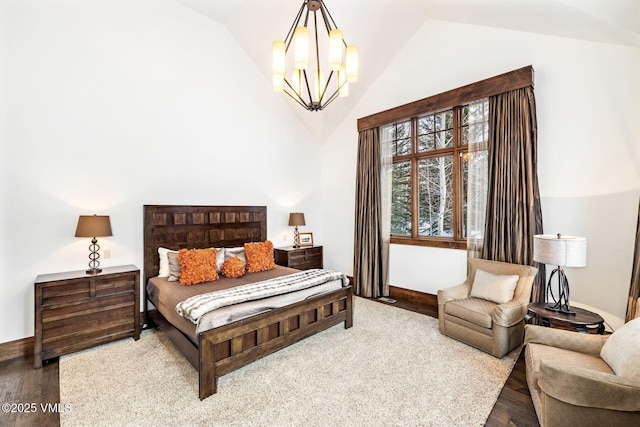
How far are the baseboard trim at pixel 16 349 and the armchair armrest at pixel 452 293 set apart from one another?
4471 mm

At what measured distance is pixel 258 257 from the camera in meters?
4.07

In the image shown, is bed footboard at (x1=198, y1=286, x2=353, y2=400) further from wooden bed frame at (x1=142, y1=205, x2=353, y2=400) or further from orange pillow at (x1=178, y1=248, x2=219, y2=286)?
orange pillow at (x1=178, y1=248, x2=219, y2=286)

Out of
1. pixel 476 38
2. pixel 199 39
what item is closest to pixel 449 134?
pixel 476 38

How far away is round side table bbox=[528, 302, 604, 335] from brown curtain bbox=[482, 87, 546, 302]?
642 mm

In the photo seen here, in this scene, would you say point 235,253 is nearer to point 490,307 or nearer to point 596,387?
point 490,307

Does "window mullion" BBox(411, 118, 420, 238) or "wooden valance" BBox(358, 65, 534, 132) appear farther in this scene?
"window mullion" BBox(411, 118, 420, 238)

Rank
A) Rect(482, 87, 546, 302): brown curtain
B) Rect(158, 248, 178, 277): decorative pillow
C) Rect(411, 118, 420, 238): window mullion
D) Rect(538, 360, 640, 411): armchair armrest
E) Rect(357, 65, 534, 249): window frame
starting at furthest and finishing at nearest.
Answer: Rect(411, 118, 420, 238): window mullion
Rect(158, 248, 178, 277): decorative pillow
Rect(357, 65, 534, 249): window frame
Rect(482, 87, 546, 302): brown curtain
Rect(538, 360, 640, 411): armchair armrest

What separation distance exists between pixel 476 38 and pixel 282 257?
439 cm

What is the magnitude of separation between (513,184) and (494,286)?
1279 mm

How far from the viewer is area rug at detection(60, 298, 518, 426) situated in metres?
2.05

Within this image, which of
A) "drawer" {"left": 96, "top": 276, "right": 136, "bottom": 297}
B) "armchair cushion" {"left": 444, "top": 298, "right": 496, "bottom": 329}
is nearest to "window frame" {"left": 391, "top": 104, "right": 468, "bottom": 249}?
"armchair cushion" {"left": 444, "top": 298, "right": 496, "bottom": 329}

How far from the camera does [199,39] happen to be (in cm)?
426

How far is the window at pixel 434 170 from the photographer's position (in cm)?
410

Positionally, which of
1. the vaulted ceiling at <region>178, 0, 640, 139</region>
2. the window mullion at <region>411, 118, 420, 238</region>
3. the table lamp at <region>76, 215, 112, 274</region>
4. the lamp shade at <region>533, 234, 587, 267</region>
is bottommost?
the lamp shade at <region>533, 234, 587, 267</region>
